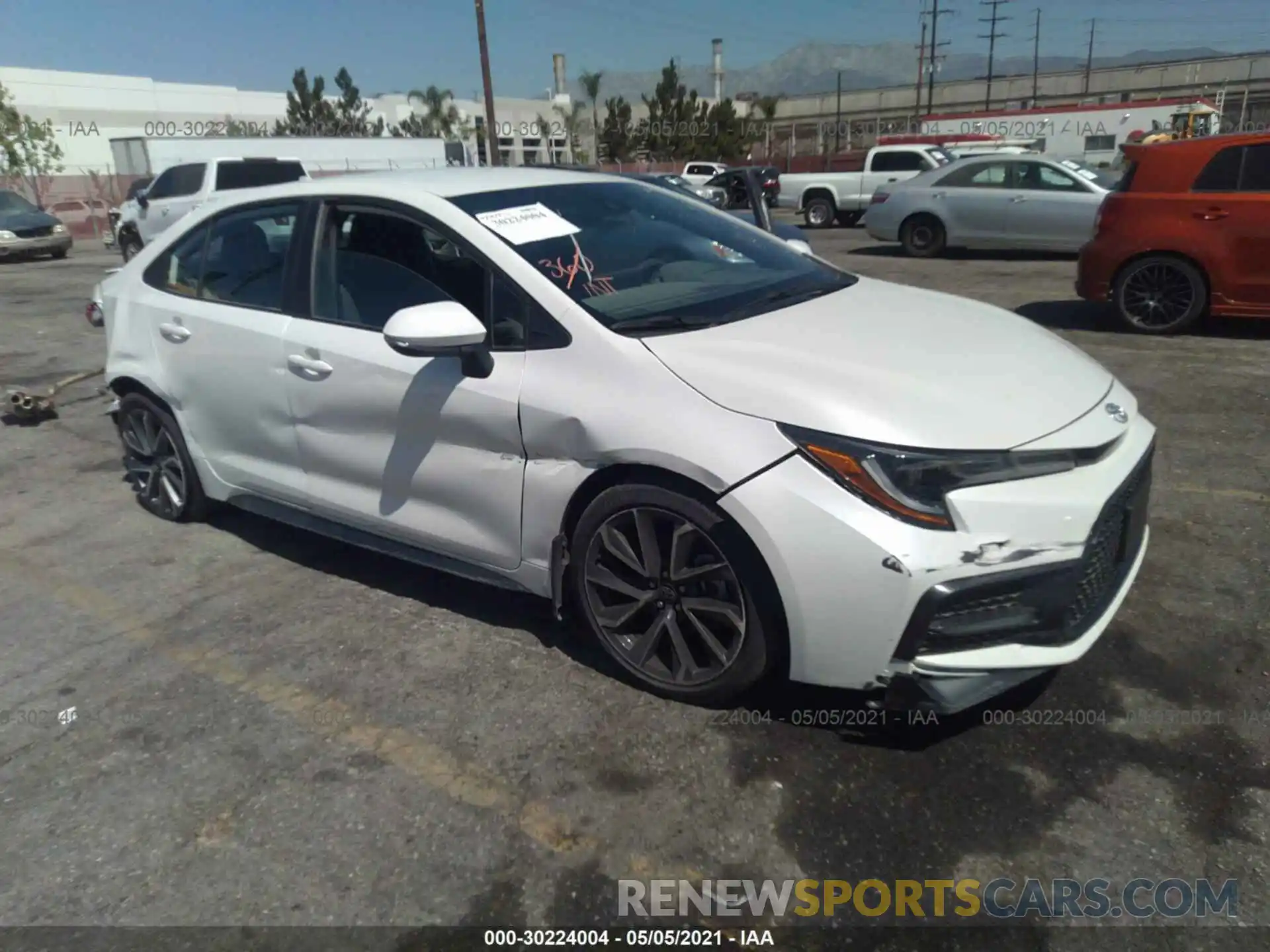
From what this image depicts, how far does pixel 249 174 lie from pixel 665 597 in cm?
1531

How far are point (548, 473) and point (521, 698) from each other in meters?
0.74

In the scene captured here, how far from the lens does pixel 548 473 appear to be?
2.98 m

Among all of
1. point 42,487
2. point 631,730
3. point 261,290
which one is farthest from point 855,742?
point 42,487

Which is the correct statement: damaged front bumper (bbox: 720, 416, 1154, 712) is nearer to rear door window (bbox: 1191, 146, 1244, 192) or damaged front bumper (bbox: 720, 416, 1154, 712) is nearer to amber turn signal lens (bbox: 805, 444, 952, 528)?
amber turn signal lens (bbox: 805, 444, 952, 528)

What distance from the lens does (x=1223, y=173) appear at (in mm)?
7406

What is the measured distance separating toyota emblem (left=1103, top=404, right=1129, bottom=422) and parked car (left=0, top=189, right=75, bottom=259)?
22.4 metres

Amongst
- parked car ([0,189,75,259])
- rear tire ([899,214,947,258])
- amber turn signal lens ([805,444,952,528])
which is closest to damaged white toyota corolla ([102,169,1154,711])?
amber turn signal lens ([805,444,952,528])

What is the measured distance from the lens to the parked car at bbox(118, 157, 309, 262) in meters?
15.4

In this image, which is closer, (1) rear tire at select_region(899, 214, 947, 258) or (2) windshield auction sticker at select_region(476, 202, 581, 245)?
(2) windshield auction sticker at select_region(476, 202, 581, 245)

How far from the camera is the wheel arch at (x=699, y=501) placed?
261 centimetres

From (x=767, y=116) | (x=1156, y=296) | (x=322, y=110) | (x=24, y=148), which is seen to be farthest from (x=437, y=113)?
(x=1156, y=296)

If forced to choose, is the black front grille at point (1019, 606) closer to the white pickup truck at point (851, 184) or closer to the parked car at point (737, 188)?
the parked car at point (737, 188)

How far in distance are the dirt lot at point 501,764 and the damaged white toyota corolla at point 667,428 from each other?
0.94ft

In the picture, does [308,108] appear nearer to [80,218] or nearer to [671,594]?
[80,218]
